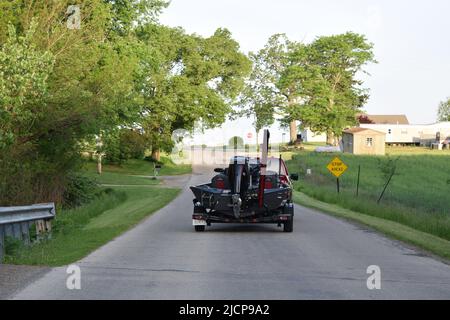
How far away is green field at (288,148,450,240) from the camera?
26747 millimetres

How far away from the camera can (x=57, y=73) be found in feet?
87.6

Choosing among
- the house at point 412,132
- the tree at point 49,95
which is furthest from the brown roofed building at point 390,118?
the tree at point 49,95

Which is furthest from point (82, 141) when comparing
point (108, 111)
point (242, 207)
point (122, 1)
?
point (122, 1)

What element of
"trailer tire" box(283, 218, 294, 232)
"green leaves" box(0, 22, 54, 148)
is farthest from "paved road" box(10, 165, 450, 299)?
"green leaves" box(0, 22, 54, 148)

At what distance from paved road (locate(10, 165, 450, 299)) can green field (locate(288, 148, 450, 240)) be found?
5421 mm

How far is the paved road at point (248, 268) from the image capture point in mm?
10141

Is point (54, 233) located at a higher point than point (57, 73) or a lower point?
lower

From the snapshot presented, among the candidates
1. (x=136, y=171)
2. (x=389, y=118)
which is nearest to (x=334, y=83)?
(x=136, y=171)

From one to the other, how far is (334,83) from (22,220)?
88011 millimetres

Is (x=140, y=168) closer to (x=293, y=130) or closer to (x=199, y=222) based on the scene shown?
(x=293, y=130)

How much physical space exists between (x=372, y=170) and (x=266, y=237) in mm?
51510

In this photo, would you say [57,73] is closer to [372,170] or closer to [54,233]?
[54,233]

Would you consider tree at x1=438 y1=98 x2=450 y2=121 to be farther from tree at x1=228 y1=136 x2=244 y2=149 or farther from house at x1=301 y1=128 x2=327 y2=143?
tree at x1=228 y1=136 x2=244 y2=149
